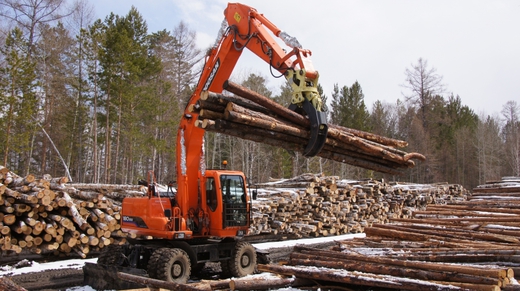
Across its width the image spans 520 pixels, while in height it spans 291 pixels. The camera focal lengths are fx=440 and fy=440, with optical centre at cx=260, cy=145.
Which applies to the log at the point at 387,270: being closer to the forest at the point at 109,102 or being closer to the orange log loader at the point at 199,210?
the orange log loader at the point at 199,210

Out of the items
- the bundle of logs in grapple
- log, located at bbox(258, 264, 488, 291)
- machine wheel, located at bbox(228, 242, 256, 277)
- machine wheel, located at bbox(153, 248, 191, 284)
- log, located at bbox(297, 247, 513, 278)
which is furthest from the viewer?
machine wheel, located at bbox(228, 242, 256, 277)

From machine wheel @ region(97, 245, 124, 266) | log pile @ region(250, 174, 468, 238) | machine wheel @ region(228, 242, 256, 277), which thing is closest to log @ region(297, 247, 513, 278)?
machine wheel @ region(228, 242, 256, 277)

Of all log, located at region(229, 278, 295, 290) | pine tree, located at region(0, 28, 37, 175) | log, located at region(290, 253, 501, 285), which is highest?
pine tree, located at region(0, 28, 37, 175)

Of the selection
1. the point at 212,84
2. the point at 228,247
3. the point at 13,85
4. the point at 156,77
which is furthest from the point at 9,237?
the point at 156,77

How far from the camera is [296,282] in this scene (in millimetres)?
6395

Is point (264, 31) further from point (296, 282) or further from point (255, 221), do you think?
point (255, 221)

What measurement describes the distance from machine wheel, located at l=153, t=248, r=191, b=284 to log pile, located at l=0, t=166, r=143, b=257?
4229 mm

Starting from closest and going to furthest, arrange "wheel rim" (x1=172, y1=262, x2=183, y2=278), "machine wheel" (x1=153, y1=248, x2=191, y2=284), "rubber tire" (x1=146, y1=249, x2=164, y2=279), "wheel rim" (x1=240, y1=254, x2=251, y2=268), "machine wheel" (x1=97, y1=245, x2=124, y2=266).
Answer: "machine wheel" (x1=153, y1=248, x2=191, y2=284) < "rubber tire" (x1=146, y1=249, x2=164, y2=279) < "wheel rim" (x1=172, y1=262, x2=183, y2=278) < "machine wheel" (x1=97, y1=245, x2=124, y2=266) < "wheel rim" (x1=240, y1=254, x2=251, y2=268)

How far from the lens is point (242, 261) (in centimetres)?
960

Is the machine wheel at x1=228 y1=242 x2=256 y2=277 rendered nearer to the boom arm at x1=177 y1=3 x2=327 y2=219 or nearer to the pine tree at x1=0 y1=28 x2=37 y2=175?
the boom arm at x1=177 y1=3 x2=327 y2=219

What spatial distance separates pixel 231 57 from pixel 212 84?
68cm

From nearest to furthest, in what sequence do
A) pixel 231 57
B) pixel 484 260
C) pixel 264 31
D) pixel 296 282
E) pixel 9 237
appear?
pixel 484 260 → pixel 296 282 → pixel 264 31 → pixel 231 57 → pixel 9 237

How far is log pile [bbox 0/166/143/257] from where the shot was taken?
1084 centimetres

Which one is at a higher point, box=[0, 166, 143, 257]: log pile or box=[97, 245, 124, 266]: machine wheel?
box=[0, 166, 143, 257]: log pile
